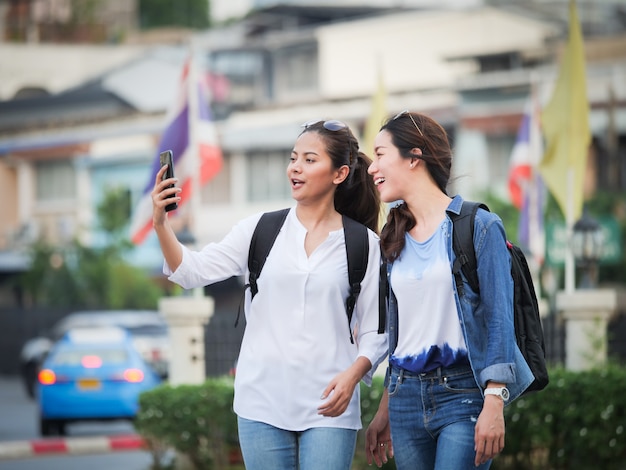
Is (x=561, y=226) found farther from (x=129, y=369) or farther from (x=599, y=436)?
(x=599, y=436)

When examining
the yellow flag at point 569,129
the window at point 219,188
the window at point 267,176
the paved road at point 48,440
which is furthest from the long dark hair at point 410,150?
the window at point 219,188

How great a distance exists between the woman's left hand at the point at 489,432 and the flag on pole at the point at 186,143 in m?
11.6

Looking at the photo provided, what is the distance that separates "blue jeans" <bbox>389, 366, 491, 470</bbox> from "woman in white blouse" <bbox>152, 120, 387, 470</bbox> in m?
0.23

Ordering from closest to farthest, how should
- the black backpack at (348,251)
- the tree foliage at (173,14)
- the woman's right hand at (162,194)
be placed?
the woman's right hand at (162,194) < the black backpack at (348,251) < the tree foliage at (173,14)

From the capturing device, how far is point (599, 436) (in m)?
10.3

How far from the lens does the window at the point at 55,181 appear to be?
159 ft

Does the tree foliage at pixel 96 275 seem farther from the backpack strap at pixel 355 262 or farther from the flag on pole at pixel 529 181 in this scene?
the backpack strap at pixel 355 262

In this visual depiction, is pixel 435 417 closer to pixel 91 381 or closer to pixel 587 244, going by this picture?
pixel 587 244

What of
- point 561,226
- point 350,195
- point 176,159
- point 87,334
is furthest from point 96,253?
point 350,195

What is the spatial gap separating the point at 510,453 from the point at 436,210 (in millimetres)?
5898

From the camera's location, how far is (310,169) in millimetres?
5234

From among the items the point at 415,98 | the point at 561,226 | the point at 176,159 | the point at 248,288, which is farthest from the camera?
the point at 415,98

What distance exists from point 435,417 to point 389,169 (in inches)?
36.9

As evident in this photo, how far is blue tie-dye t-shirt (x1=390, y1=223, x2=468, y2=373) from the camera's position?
475 centimetres
